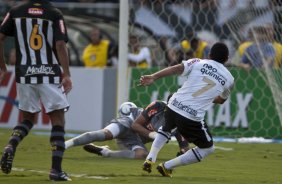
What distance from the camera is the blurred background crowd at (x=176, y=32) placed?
1595 centimetres

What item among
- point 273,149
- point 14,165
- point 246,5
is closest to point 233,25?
point 246,5

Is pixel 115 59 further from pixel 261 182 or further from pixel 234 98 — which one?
pixel 261 182

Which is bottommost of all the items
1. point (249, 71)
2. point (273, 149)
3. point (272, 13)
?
point (273, 149)

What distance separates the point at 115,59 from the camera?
765 inches

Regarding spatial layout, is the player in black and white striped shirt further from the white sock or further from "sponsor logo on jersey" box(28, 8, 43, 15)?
the white sock

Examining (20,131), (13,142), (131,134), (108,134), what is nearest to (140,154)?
(131,134)

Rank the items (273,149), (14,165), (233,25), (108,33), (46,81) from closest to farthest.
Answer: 1. (46,81)
2. (14,165)
3. (273,149)
4. (233,25)
5. (108,33)

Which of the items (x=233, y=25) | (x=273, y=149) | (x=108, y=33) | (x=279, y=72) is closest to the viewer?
(x=273, y=149)

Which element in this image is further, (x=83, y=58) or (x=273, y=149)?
(x=83, y=58)

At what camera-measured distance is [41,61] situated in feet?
30.4

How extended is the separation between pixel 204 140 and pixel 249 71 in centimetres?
701

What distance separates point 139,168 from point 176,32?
7.30 metres

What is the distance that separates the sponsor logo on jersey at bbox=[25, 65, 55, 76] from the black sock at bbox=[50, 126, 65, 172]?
1.88 ft

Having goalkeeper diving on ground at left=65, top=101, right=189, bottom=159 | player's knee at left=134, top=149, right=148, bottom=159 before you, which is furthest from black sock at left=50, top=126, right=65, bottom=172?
player's knee at left=134, top=149, right=148, bottom=159
